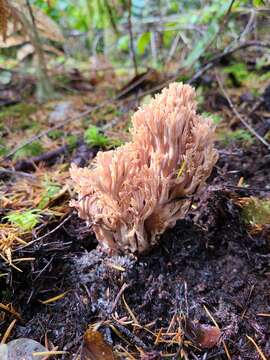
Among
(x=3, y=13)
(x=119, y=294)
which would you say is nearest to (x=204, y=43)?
(x=3, y=13)

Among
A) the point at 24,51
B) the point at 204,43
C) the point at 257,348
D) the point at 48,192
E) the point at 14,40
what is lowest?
the point at 257,348

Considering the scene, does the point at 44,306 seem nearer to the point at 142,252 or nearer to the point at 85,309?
the point at 85,309

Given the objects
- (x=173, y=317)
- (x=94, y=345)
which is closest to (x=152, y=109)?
(x=173, y=317)

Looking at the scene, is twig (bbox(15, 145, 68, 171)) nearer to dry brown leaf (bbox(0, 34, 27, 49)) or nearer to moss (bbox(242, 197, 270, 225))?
moss (bbox(242, 197, 270, 225))

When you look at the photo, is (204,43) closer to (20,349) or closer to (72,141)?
(72,141)

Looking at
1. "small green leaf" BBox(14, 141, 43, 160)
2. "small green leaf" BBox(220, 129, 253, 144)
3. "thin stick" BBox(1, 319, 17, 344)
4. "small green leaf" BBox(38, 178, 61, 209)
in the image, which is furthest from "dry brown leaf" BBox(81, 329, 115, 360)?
"small green leaf" BBox(220, 129, 253, 144)

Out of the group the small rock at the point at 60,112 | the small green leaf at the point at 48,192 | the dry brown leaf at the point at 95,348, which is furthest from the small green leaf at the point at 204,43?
the dry brown leaf at the point at 95,348
